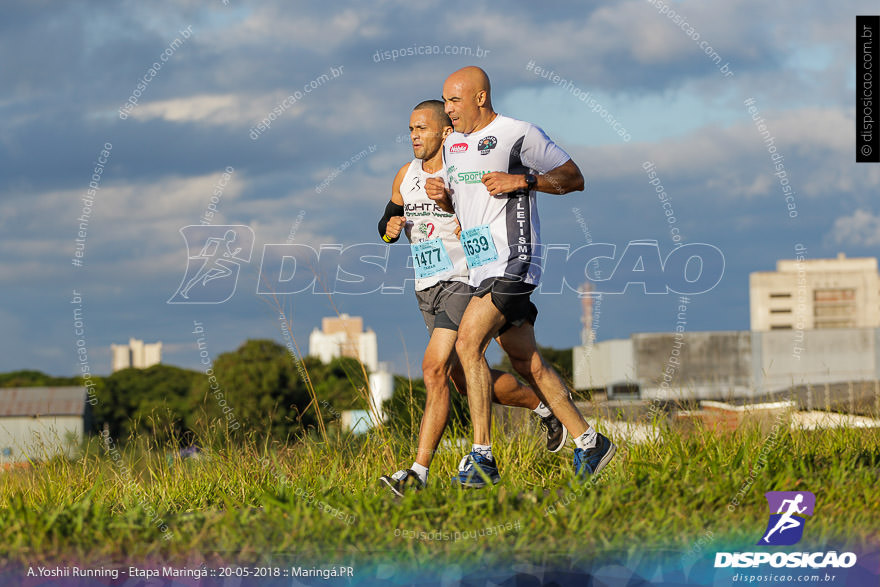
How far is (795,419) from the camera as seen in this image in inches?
279

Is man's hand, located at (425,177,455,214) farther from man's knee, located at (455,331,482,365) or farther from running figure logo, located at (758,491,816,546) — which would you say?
running figure logo, located at (758,491,816,546)

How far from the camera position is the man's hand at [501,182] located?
4891mm

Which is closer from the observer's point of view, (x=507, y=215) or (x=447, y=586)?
(x=447, y=586)

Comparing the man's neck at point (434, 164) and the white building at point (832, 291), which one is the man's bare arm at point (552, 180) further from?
the white building at point (832, 291)

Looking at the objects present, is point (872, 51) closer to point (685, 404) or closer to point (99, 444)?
point (685, 404)

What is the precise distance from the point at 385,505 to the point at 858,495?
218 centimetres

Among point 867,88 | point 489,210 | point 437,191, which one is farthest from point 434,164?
point 867,88

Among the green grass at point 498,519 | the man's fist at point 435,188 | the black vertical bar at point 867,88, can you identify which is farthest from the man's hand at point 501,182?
the black vertical bar at point 867,88

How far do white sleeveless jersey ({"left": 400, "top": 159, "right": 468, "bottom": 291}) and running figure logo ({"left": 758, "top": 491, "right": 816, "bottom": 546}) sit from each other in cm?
209

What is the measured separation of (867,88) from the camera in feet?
25.7

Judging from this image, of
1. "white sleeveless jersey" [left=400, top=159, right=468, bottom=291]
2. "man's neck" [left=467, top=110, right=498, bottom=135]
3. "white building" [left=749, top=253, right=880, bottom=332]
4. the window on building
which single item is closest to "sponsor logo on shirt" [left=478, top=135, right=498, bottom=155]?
"man's neck" [left=467, top=110, right=498, bottom=135]

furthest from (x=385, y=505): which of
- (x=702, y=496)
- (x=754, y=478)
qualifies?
(x=754, y=478)

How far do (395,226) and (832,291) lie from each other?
439 ft

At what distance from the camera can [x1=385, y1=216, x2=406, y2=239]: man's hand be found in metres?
5.66
